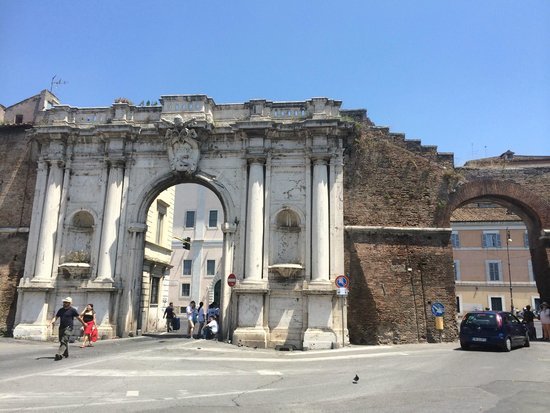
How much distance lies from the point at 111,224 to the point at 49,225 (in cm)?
250

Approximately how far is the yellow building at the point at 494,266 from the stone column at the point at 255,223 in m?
26.2

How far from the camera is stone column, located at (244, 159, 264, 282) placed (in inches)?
682

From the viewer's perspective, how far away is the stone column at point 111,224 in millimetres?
17969

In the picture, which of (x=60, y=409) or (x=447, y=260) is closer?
(x=60, y=409)

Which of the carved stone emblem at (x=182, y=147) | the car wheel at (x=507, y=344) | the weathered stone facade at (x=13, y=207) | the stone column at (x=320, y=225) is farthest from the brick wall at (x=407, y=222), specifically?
the weathered stone facade at (x=13, y=207)

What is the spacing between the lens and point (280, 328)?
55.6 ft

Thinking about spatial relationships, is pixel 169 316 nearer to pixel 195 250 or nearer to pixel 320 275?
pixel 320 275

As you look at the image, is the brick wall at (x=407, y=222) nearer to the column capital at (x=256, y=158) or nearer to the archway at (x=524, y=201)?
the archway at (x=524, y=201)

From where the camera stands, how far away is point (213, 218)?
127ft

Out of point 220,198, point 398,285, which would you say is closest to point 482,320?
point 398,285

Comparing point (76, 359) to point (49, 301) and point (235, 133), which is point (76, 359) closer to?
point (49, 301)

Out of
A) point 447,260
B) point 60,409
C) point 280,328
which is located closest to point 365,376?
point 60,409

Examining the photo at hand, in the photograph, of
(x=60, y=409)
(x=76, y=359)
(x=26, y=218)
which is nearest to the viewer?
(x=60, y=409)

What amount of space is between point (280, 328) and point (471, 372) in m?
7.73
